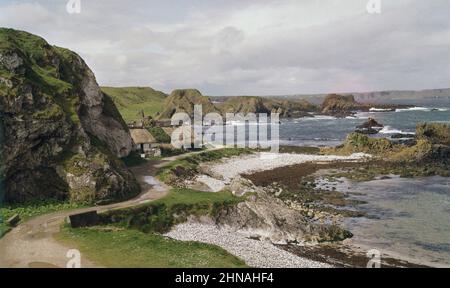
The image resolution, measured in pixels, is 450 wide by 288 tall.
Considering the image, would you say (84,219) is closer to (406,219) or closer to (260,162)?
(406,219)

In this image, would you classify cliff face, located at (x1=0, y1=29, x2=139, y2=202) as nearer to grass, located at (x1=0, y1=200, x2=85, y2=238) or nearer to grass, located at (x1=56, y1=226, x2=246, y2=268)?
grass, located at (x1=0, y1=200, x2=85, y2=238)

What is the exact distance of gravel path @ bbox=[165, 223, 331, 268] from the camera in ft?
107

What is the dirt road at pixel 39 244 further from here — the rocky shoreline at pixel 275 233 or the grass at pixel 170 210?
the rocky shoreline at pixel 275 233

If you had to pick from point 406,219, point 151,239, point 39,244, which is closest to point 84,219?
point 39,244

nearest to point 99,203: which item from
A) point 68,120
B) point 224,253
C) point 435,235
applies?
point 68,120

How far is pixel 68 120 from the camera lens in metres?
46.2

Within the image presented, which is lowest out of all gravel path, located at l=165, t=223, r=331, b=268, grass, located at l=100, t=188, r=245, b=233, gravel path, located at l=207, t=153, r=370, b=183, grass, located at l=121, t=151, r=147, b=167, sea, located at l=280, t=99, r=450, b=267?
sea, located at l=280, t=99, r=450, b=267

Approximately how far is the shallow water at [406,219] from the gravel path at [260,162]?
17881mm

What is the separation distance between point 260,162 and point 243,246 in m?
50.9

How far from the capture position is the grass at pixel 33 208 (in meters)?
38.5

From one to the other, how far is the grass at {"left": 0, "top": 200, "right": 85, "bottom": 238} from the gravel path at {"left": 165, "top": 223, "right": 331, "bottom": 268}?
33.4 feet

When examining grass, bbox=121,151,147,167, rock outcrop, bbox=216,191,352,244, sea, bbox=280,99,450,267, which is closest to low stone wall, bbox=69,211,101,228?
rock outcrop, bbox=216,191,352,244

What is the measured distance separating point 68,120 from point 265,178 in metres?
35.4
